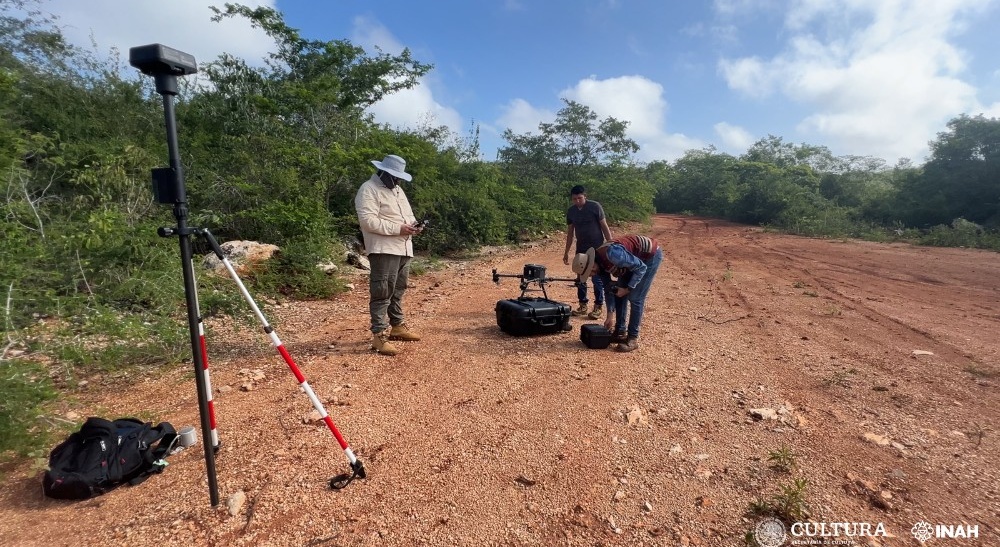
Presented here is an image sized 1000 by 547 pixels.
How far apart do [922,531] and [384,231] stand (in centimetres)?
411

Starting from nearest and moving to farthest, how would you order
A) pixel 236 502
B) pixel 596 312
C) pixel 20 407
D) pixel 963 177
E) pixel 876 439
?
pixel 236 502, pixel 20 407, pixel 876 439, pixel 596 312, pixel 963 177

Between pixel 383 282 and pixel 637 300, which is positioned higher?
pixel 383 282

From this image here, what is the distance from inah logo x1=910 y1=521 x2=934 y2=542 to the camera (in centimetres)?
219

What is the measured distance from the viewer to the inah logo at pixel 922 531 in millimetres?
2190

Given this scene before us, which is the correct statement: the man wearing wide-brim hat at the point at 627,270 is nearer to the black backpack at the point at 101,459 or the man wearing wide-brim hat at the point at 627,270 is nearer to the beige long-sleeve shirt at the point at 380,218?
the beige long-sleeve shirt at the point at 380,218

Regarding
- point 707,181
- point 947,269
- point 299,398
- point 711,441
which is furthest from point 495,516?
point 707,181

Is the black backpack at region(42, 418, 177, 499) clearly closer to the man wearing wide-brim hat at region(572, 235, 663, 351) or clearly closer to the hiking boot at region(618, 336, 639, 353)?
the man wearing wide-brim hat at region(572, 235, 663, 351)

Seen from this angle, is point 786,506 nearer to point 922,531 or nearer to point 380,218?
point 922,531

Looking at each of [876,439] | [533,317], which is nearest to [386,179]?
[533,317]

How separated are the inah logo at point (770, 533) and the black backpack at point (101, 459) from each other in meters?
3.18

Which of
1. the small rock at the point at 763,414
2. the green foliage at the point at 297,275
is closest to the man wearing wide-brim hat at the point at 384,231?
the green foliage at the point at 297,275

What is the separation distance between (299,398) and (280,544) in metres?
1.60

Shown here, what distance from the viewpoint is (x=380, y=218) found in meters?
4.31

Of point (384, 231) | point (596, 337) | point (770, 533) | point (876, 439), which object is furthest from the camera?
point (596, 337)
